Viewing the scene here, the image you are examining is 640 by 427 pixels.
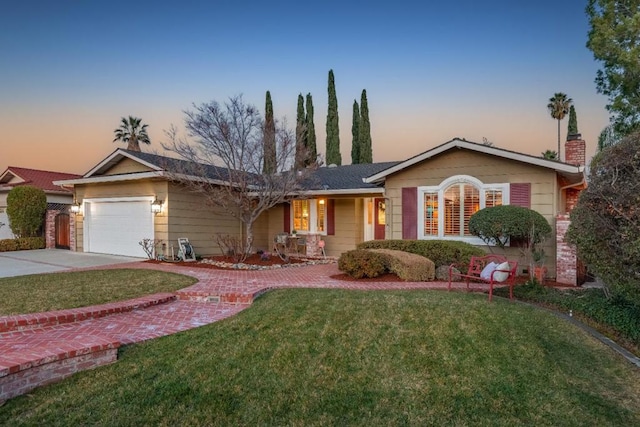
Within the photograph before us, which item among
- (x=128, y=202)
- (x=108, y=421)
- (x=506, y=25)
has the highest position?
(x=506, y=25)

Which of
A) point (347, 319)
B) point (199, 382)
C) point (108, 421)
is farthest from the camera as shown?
point (347, 319)

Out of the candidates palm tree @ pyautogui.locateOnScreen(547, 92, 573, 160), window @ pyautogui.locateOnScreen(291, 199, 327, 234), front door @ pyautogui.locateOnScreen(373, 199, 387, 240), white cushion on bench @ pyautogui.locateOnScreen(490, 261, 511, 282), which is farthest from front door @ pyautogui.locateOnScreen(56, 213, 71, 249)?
palm tree @ pyautogui.locateOnScreen(547, 92, 573, 160)

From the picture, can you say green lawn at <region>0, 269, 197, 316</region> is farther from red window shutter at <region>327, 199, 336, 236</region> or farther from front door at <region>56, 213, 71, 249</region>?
front door at <region>56, 213, 71, 249</region>

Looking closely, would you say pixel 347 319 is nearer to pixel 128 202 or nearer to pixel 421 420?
pixel 421 420

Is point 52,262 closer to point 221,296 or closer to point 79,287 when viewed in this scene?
point 79,287

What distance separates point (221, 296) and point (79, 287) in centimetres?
343

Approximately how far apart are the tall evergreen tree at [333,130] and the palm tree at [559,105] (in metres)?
23.8

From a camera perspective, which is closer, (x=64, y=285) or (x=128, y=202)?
(x=64, y=285)

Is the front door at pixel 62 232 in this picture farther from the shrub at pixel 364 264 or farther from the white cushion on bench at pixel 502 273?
the white cushion on bench at pixel 502 273

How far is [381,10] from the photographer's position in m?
12.3

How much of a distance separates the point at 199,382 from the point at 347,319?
240 centimetres

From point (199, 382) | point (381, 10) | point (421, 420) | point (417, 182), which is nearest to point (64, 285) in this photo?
point (199, 382)

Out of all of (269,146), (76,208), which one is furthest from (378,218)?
(76,208)

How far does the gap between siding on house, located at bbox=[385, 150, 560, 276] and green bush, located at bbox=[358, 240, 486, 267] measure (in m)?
1.34
